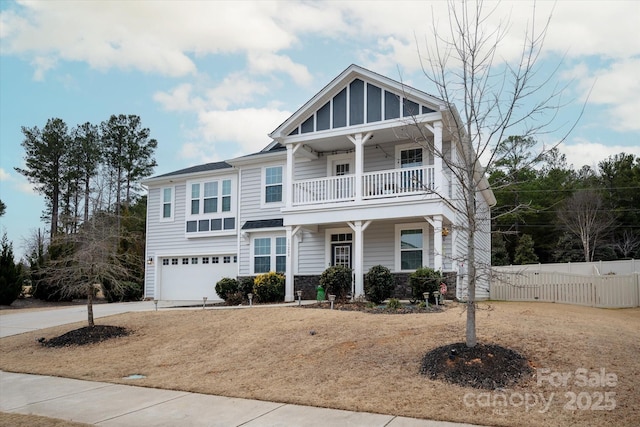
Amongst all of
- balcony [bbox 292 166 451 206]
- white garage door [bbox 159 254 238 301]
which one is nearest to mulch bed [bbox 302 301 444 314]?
balcony [bbox 292 166 451 206]

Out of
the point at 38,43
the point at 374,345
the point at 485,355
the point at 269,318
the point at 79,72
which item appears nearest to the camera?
the point at 485,355

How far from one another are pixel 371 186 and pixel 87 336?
387 inches

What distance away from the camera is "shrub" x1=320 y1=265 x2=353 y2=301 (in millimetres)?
16875

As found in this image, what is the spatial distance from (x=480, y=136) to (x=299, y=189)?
1127 cm

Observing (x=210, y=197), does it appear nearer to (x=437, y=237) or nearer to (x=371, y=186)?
(x=371, y=186)

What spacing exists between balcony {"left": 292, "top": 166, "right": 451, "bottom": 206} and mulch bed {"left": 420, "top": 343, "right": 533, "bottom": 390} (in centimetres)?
810

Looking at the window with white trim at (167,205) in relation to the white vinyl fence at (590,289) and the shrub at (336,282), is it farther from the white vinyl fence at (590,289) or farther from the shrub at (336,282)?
the white vinyl fence at (590,289)

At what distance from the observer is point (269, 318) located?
13562mm

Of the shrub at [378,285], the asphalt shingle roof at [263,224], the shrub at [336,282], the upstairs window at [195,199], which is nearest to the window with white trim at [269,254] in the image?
the asphalt shingle roof at [263,224]

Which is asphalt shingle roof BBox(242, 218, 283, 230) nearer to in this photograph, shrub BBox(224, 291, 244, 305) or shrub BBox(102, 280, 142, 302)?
shrub BBox(224, 291, 244, 305)

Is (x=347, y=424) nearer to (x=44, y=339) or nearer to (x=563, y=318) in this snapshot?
(x=563, y=318)

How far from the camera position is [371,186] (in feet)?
58.3

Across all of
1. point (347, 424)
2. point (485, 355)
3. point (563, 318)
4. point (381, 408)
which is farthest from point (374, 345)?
point (563, 318)

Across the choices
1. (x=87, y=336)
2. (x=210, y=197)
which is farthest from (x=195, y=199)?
(x=87, y=336)
